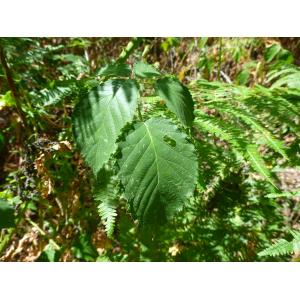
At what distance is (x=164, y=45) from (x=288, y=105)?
161cm

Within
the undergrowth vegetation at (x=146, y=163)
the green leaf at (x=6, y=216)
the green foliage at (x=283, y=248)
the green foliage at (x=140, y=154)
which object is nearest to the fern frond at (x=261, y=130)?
the undergrowth vegetation at (x=146, y=163)

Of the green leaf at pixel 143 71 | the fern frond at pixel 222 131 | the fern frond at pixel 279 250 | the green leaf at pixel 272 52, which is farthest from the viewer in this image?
the green leaf at pixel 272 52

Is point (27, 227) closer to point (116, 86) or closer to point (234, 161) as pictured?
point (234, 161)

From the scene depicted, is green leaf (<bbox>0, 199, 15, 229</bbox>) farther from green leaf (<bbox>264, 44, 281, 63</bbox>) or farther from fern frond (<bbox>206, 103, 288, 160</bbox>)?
green leaf (<bbox>264, 44, 281, 63</bbox>)

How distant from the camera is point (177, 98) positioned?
1185 millimetres

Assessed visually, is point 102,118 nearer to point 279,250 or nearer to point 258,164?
point 258,164

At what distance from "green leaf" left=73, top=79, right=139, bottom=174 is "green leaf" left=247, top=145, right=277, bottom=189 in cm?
65

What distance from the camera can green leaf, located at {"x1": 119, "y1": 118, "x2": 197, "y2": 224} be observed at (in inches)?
40.5

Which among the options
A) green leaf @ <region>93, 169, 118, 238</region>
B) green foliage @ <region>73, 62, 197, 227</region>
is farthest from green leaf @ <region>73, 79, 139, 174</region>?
green leaf @ <region>93, 169, 118, 238</region>

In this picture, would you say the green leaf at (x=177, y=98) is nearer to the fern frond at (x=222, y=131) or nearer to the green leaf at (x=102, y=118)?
the green leaf at (x=102, y=118)

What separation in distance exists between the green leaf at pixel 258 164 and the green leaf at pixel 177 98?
44 cm

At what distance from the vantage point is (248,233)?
2.15m

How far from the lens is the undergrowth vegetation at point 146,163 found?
1048mm

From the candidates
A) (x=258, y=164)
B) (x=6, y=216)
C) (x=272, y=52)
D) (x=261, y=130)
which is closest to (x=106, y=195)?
(x=6, y=216)
